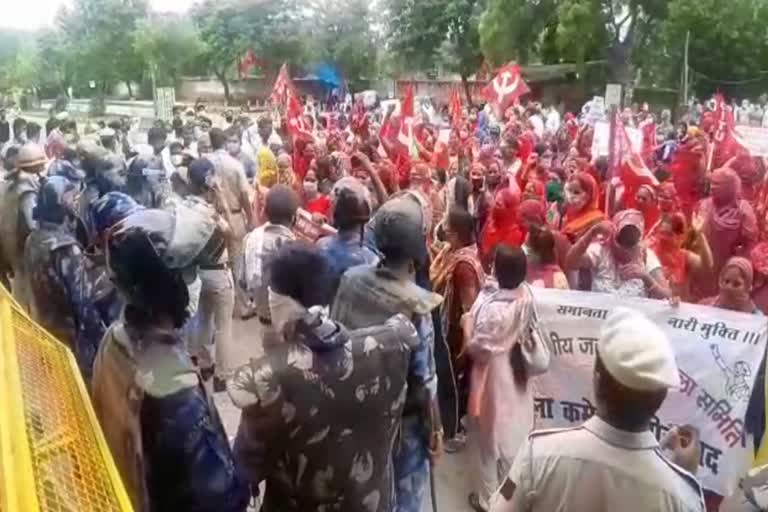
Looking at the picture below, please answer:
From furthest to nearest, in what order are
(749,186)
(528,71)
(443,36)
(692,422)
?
1. (443,36)
2. (528,71)
3. (749,186)
4. (692,422)

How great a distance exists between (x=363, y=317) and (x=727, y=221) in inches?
118

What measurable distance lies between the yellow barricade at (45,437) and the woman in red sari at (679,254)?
10.8 feet

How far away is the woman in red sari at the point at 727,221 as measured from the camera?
484 centimetres

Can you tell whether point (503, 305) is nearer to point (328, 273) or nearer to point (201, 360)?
point (328, 273)

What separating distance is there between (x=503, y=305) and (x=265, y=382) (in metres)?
1.47

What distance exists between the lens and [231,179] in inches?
260

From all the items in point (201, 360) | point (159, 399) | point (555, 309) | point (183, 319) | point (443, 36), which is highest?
point (443, 36)

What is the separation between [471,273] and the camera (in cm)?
384

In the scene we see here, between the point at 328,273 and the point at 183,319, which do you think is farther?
the point at 328,273

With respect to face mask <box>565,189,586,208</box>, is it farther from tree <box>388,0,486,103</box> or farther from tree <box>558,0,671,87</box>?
tree <box>388,0,486,103</box>

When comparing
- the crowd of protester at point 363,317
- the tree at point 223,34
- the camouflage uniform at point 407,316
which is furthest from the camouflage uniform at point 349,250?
the tree at point 223,34

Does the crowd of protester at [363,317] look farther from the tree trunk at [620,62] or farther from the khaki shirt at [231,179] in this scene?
the tree trunk at [620,62]

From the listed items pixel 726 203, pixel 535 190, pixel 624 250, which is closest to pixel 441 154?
pixel 535 190

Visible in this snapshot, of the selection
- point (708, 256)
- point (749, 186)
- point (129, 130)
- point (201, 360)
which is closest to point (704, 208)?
point (708, 256)
